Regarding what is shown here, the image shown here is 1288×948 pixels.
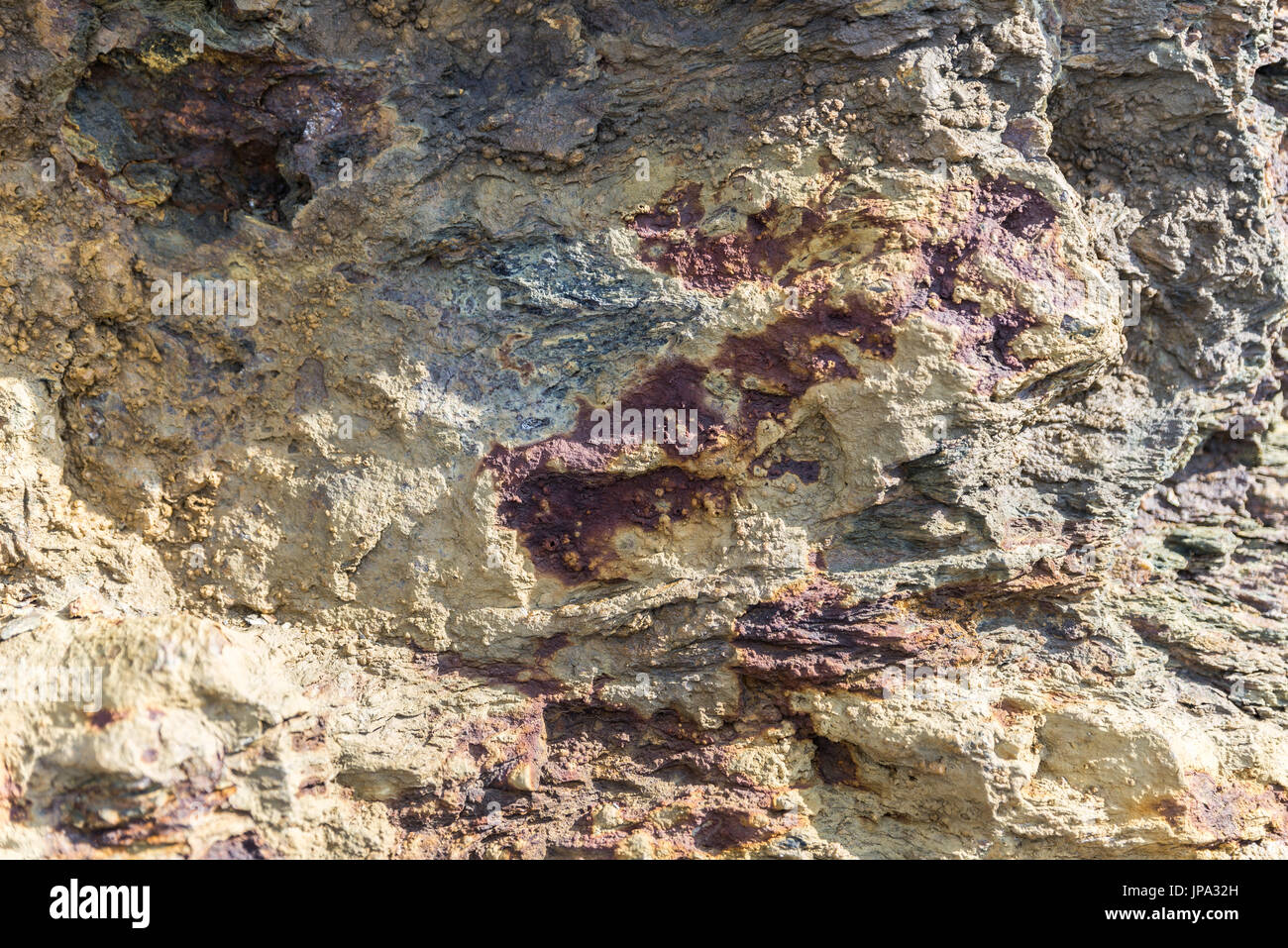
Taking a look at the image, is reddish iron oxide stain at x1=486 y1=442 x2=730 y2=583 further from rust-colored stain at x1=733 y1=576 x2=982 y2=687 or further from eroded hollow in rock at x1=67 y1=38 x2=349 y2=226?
eroded hollow in rock at x1=67 y1=38 x2=349 y2=226

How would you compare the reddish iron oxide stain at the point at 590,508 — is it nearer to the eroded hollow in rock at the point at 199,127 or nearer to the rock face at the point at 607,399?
the rock face at the point at 607,399

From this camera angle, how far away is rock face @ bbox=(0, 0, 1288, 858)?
3379 mm

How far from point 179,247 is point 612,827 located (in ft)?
8.71

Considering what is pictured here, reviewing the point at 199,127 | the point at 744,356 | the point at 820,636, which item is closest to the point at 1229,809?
the point at 820,636

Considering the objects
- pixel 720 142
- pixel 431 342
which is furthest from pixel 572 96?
pixel 431 342

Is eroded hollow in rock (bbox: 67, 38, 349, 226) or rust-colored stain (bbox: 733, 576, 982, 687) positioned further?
rust-colored stain (bbox: 733, 576, 982, 687)

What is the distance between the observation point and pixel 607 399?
357 cm

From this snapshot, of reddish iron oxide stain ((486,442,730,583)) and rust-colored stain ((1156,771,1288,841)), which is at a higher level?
reddish iron oxide stain ((486,442,730,583))

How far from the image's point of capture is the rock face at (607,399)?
3379mm

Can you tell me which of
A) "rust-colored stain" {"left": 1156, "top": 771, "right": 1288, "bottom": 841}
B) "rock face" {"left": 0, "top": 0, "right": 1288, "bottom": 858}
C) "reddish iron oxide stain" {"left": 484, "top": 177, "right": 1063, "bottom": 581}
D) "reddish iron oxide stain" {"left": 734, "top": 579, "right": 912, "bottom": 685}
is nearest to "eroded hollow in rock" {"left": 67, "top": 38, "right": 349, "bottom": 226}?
"rock face" {"left": 0, "top": 0, "right": 1288, "bottom": 858}

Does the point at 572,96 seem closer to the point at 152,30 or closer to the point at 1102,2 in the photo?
the point at 152,30

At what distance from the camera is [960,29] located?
3.42 metres

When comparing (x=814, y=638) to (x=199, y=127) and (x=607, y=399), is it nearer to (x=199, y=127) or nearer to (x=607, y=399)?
(x=607, y=399)

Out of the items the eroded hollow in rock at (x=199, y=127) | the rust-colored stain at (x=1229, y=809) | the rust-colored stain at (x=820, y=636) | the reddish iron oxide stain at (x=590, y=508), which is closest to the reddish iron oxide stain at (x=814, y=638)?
the rust-colored stain at (x=820, y=636)
